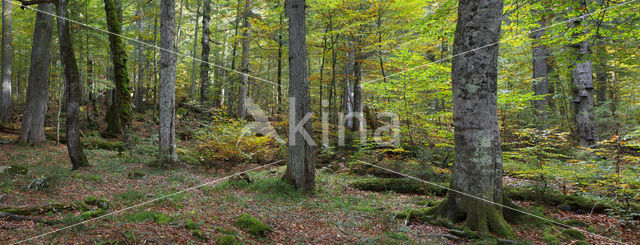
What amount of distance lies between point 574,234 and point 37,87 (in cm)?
1457

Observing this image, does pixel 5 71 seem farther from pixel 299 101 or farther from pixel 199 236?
pixel 199 236

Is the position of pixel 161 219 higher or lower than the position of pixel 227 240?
higher

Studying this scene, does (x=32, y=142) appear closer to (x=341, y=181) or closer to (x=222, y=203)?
(x=222, y=203)

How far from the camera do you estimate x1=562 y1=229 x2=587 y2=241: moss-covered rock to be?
13.3ft

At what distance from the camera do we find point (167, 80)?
788 cm

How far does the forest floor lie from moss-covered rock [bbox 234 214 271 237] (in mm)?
56

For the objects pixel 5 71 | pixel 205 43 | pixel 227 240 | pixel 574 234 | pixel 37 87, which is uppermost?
pixel 205 43

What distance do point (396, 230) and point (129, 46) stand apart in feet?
66.5

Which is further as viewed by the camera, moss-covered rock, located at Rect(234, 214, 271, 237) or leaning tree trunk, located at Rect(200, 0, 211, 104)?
leaning tree trunk, located at Rect(200, 0, 211, 104)

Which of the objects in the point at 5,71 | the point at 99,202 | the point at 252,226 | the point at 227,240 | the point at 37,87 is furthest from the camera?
the point at 5,71

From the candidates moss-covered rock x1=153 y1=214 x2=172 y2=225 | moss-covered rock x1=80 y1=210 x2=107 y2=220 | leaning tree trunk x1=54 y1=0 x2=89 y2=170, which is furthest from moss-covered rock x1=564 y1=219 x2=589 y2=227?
leaning tree trunk x1=54 y1=0 x2=89 y2=170

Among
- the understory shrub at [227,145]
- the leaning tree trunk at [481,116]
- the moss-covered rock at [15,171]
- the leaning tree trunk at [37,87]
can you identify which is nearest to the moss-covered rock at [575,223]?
the leaning tree trunk at [481,116]

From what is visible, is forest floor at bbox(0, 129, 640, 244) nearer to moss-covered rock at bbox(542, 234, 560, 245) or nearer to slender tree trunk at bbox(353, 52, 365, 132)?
moss-covered rock at bbox(542, 234, 560, 245)

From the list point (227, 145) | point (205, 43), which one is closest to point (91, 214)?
point (227, 145)
